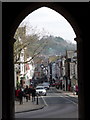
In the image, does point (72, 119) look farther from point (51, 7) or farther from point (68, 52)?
point (68, 52)

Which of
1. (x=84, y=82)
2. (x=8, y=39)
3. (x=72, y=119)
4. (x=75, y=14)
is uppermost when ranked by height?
(x=75, y=14)

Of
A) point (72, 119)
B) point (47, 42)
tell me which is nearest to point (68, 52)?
point (47, 42)

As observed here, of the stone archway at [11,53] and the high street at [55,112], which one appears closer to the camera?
the stone archway at [11,53]

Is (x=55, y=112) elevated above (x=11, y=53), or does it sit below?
below

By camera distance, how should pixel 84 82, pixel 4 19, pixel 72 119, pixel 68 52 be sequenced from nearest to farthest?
pixel 4 19 < pixel 84 82 < pixel 72 119 < pixel 68 52

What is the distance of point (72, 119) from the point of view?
1806 cm

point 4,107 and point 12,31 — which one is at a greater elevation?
point 12,31

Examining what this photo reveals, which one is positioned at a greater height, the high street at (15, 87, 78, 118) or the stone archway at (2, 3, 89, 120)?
the stone archway at (2, 3, 89, 120)

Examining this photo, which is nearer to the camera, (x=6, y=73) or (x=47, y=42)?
(x=6, y=73)

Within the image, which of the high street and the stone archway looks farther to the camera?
the high street

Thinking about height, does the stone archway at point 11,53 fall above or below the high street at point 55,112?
above

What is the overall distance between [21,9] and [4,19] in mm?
1358

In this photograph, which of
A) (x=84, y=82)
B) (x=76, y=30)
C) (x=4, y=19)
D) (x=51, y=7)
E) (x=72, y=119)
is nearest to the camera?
(x=4, y=19)

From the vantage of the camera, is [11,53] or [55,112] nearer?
[11,53]
